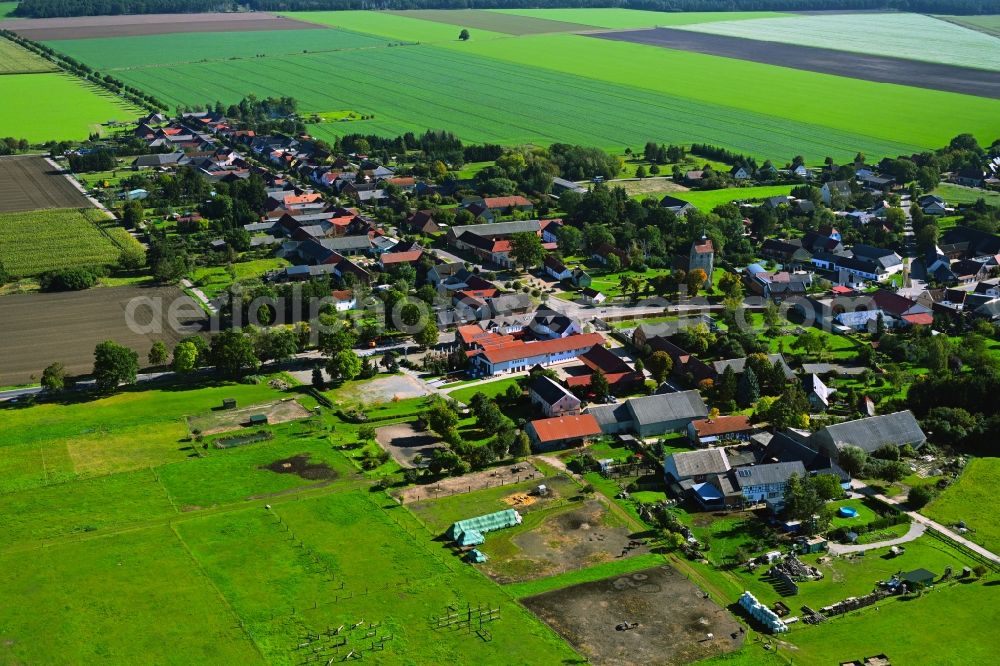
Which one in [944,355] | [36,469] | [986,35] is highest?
[986,35]

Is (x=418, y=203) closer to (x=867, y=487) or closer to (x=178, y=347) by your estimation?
(x=178, y=347)

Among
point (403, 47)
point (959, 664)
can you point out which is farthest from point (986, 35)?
point (959, 664)

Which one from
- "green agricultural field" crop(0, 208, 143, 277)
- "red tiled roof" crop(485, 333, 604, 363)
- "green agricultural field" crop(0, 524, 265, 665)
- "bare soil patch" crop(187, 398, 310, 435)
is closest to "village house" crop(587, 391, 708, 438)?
"red tiled roof" crop(485, 333, 604, 363)

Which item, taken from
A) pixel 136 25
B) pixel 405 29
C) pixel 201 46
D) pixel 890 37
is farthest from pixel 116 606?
pixel 890 37

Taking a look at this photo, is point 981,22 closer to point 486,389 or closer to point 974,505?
point 486,389

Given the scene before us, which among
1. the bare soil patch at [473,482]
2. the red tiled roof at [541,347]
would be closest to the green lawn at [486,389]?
the red tiled roof at [541,347]

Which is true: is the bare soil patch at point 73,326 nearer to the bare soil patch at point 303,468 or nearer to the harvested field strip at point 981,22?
the bare soil patch at point 303,468
